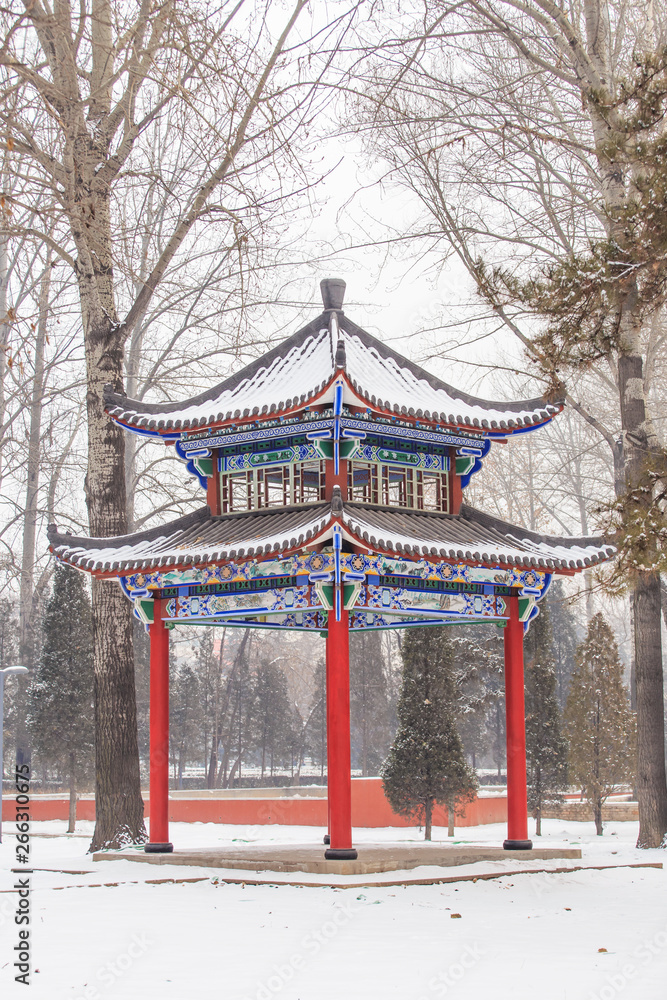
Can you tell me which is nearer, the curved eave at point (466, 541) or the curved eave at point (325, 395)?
the curved eave at point (466, 541)

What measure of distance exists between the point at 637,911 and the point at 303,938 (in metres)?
3.47

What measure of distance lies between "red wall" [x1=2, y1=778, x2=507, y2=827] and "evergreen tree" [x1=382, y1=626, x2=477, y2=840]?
13.9 ft

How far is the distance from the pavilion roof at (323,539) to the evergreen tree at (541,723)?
31.5 feet

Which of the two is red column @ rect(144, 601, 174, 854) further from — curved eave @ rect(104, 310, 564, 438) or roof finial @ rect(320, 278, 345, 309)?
roof finial @ rect(320, 278, 345, 309)

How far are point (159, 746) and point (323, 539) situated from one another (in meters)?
3.41

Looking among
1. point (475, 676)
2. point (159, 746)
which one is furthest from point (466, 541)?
point (475, 676)

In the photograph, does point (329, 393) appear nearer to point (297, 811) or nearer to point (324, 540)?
point (324, 540)

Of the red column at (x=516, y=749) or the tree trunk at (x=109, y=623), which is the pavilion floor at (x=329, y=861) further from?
the tree trunk at (x=109, y=623)

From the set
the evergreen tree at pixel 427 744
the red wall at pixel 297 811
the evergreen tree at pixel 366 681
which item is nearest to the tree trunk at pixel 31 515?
the red wall at pixel 297 811

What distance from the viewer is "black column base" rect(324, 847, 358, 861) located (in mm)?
11391

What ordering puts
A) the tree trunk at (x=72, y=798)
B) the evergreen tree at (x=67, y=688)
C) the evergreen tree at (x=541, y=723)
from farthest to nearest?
1. the evergreen tree at (x=67, y=688)
2. the tree trunk at (x=72, y=798)
3. the evergreen tree at (x=541, y=723)

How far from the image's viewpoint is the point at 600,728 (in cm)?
2280

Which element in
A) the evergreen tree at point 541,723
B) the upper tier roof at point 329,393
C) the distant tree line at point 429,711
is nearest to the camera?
the upper tier roof at point 329,393

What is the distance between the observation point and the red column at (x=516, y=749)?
13016mm
